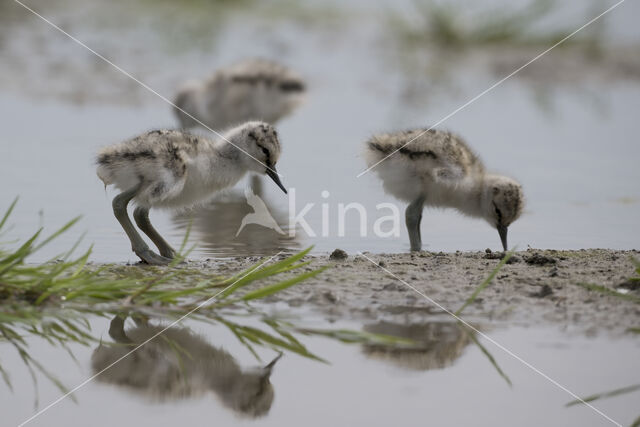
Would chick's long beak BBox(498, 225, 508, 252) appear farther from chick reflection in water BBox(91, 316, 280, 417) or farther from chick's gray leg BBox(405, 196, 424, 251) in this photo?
chick reflection in water BBox(91, 316, 280, 417)

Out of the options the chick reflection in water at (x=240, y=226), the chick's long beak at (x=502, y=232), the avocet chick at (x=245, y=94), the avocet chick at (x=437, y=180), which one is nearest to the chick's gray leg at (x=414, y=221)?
the avocet chick at (x=437, y=180)

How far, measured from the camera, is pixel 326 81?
10.4 meters

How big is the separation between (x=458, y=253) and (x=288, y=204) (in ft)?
5.96

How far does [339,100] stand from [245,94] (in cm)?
103

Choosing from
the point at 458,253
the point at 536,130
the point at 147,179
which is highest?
the point at 536,130

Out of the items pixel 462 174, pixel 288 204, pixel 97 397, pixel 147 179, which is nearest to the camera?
pixel 97 397

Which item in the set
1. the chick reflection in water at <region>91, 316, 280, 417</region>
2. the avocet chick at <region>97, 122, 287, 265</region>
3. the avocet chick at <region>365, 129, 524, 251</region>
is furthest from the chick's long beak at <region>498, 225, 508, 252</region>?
the chick reflection in water at <region>91, 316, 280, 417</region>

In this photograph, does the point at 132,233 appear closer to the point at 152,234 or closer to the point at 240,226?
the point at 152,234

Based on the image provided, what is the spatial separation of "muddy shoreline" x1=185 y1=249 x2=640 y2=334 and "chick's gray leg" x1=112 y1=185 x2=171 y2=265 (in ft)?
0.62

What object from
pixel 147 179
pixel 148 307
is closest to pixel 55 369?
pixel 148 307

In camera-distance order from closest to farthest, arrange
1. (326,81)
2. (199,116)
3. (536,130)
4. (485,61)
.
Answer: (536,130) → (199,116) → (326,81) → (485,61)

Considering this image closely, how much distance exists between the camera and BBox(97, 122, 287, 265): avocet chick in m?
5.16

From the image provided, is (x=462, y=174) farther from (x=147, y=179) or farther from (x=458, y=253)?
(x=147, y=179)

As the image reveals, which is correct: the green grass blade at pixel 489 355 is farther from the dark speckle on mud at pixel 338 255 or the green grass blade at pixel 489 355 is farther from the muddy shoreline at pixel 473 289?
the dark speckle on mud at pixel 338 255
